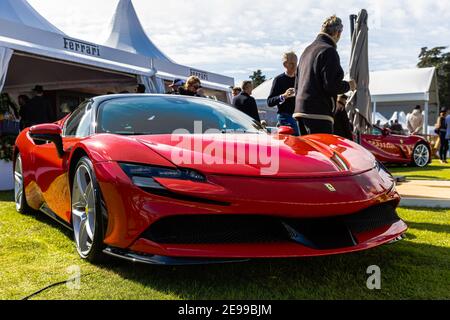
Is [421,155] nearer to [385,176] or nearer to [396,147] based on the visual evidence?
[396,147]

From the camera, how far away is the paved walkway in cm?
448

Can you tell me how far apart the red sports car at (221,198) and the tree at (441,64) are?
203ft

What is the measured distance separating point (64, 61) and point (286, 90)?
15.4 ft

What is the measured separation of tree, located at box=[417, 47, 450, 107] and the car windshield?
201 feet

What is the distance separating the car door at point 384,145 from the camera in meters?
10.5

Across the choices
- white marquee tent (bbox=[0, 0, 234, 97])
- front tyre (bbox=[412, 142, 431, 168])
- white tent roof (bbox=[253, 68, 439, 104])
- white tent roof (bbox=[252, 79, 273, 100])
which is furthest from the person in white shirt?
white tent roof (bbox=[252, 79, 273, 100])

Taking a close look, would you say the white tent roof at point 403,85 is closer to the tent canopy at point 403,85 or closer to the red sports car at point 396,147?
the tent canopy at point 403,85

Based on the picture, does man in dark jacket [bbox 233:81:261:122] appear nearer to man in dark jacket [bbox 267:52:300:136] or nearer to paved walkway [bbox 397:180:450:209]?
man in dark jacket [bbox 267:52:300:136]

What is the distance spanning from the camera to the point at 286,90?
5.33 meters

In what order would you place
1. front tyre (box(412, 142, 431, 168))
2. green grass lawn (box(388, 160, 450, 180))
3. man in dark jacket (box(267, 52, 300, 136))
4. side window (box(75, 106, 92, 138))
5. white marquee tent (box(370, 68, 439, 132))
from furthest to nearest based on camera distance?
white marquee tent (box(370, 68, 439, 132)) < front tyre (box(412, 142, 431, 168)) < green grass lawn (box(388, 160, 450, 180)) < man in dark jacket (box(267, 52, 300, 136)) < side window (box(75, 106, 92, 138))

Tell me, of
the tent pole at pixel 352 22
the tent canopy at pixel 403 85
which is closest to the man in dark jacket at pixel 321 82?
the tent pole at pixel 352 22

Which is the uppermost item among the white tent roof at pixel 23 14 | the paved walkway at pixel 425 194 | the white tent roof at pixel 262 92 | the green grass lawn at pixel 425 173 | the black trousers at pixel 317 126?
the white tent roof at pixel 23 14

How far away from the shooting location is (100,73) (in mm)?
11430
